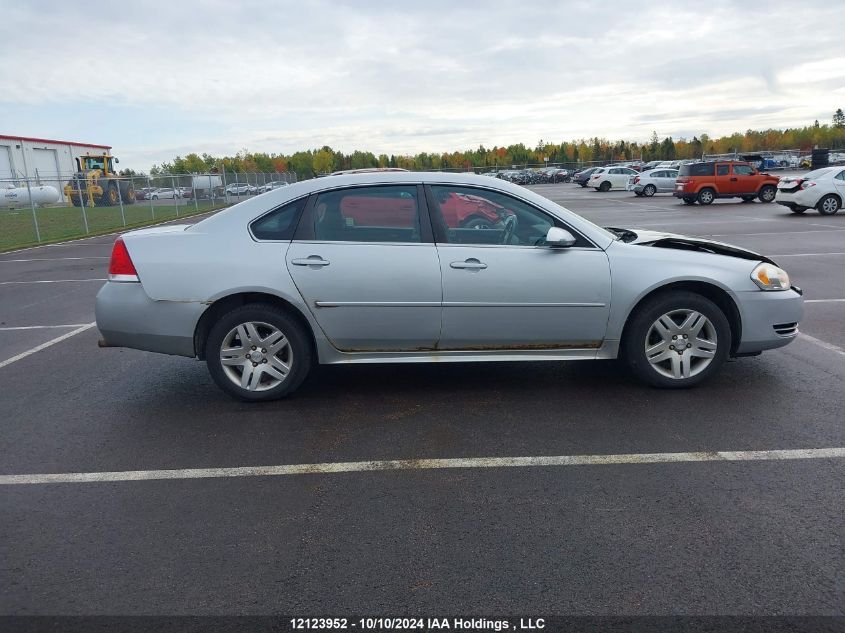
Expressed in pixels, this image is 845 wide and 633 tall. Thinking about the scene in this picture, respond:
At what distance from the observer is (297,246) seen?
16.7 feet

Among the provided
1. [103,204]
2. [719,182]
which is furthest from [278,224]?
[103,204]

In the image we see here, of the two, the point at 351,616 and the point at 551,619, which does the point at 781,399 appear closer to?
the point at 551,619

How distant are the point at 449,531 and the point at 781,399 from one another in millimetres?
2993

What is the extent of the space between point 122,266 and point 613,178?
1649 inches

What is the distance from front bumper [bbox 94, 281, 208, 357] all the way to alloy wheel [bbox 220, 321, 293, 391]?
0.29 m

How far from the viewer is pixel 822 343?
6.49 metres

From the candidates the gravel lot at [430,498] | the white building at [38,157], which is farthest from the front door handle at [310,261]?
the white building at [38,157]

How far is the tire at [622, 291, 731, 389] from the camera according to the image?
514 centimetres

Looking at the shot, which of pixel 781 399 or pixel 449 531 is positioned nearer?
pixel 449 531

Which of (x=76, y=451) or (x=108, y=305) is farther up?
(x=108, y=305)

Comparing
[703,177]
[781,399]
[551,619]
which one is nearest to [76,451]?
[551,619]

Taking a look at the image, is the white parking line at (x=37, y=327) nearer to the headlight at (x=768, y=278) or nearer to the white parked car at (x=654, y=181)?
the headlight at (x=768, y=278)

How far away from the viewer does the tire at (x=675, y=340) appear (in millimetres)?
5137

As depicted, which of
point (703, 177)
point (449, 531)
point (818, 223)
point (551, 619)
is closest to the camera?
point (551, 619)
